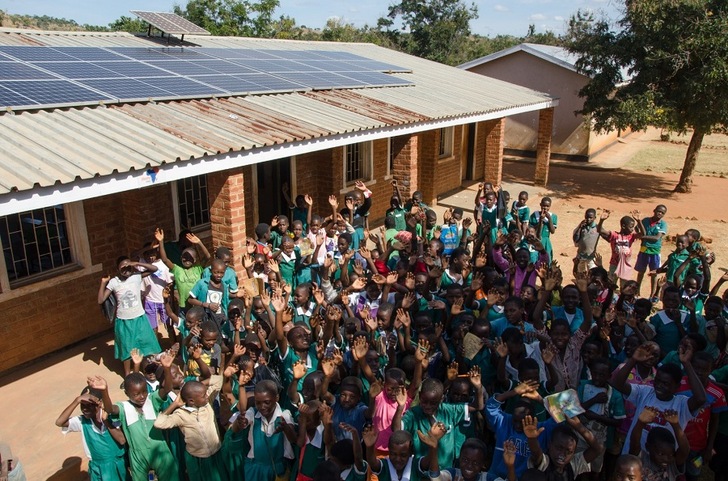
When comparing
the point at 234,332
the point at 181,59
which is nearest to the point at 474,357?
the point at 234,332

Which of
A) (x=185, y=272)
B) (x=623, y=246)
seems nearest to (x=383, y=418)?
(x=185, y=272)

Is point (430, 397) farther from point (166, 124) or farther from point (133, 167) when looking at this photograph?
point (166, 124)

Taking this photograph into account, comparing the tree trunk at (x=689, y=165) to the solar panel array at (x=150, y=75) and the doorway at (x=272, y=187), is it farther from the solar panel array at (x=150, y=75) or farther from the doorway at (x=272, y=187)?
the doorway at (x=272, y=187)

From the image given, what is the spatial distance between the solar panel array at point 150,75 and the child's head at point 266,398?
373cm

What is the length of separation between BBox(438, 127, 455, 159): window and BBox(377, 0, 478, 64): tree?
2472 centimetres

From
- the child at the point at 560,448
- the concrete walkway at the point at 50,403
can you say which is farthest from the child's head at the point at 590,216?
the concrete walkway at the point at 50,403

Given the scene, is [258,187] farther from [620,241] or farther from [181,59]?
[620,241]

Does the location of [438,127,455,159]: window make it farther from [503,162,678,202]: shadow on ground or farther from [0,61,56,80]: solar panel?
[0,61,56,80]: solar panel

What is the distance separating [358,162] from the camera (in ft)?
36.2

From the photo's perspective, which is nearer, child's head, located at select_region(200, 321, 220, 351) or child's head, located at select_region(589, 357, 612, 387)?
child's head, located at select_region(589, 357, 612, 387)

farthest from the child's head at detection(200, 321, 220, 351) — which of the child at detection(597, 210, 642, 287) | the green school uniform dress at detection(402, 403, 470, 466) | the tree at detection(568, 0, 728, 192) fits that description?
the tree at detection(568, 0, 728, 192)

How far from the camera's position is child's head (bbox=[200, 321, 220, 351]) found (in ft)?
14.6

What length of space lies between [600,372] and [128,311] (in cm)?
395

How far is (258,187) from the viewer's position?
9.18m
